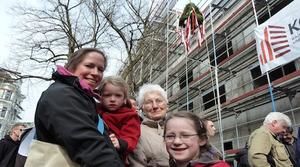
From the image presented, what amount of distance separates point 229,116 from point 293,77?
3152mm

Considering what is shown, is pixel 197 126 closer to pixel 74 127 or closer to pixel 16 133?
pixel 74 127

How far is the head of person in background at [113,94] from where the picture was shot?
1734mm

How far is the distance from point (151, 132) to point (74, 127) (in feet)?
2.95

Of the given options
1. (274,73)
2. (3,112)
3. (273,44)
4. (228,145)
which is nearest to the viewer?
(273,44)

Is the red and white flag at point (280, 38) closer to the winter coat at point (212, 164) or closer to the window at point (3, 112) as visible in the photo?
the winter coat at point (212, 164)

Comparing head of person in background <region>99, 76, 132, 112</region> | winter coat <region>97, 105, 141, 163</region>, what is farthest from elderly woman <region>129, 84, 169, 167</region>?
head of person in background <region>99, 76, 132, 112</region>

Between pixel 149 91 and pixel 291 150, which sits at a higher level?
pixel 149 91

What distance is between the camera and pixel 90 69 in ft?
4.87

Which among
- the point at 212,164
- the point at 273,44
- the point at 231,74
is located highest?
the point at 231,74

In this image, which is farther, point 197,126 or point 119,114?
point 119,114

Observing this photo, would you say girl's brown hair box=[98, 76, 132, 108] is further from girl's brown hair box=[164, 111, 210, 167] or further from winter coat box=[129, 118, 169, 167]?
girl's brown hair box=[164, 111, 210, 167]

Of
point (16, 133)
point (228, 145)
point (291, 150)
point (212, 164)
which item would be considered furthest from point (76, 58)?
point (228, 145)

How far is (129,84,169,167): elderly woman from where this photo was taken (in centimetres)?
171

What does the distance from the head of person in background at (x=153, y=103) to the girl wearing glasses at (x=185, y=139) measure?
1.75 ft
